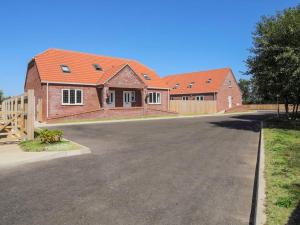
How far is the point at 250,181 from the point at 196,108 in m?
36.4

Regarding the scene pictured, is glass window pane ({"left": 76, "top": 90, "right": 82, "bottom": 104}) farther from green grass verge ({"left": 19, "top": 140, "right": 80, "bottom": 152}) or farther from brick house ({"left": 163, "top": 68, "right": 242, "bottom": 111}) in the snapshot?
brick house ({"left": 163, "top": 68, "right": 242, "bottom": 111})

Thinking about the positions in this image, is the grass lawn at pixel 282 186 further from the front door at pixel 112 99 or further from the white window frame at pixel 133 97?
the white window frame at pixel 133 97

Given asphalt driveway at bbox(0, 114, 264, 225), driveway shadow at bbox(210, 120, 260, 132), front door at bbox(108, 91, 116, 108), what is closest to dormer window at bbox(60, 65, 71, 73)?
front door at bbox(108, 91, 116, 108)

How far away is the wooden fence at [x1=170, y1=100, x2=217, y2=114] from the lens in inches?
1641

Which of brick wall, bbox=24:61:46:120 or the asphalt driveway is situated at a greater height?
brick wall, bbox=24:61:46:120

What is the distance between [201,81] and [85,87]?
27.7 meters

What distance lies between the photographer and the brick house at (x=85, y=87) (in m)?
28.7

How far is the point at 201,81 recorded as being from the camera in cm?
5375

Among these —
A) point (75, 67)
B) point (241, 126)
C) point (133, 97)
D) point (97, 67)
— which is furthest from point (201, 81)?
point (241, 126)

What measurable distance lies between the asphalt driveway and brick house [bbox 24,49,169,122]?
61.6ft

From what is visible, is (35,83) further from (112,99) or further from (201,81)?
(201,81)

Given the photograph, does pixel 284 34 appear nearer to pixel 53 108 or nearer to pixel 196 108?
pixel 53 108

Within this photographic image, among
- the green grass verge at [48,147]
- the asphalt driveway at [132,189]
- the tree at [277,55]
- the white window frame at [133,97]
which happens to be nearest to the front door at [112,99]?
the white window frame at [133,97]

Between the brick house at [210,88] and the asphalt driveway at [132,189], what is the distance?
129ft
